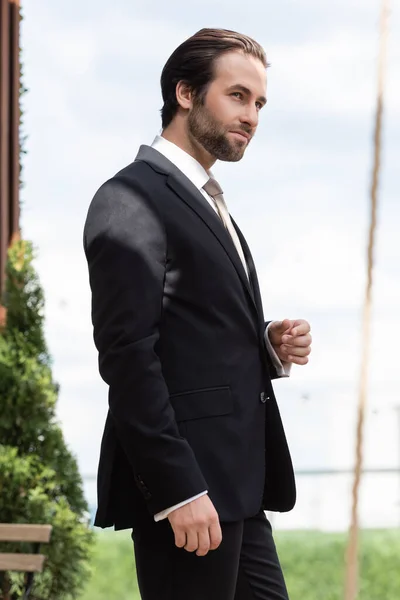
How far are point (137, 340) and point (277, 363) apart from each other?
0.37m

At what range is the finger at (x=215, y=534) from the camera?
181 centimetres

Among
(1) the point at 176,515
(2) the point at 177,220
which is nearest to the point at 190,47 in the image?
(2) the point at 177,220

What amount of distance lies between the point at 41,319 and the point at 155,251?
3003 millimetres

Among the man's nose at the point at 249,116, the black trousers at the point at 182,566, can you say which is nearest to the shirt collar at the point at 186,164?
the man's nose at the point at 249,116

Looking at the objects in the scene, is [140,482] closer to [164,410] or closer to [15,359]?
[164,410]

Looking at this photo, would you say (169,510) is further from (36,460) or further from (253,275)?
(36,460)

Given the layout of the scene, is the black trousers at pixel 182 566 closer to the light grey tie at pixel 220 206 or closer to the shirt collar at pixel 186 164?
the light grey tie at pixel 220 206

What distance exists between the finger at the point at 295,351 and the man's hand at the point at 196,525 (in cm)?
37

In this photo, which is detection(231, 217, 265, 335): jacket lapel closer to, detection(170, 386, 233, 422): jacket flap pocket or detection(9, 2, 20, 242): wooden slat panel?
detection(170, 386, 233, 422): jacket flap pocket

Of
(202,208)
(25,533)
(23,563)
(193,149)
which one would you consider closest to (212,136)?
(193,149)

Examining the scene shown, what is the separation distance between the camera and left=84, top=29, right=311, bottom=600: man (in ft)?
5.94

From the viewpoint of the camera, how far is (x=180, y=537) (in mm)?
1799

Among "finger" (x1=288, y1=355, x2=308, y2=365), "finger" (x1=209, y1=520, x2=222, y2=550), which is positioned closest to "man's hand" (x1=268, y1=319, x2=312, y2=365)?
"finger" (x1=288, y1=355, x2=308, y2=365)

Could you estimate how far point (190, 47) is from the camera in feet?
7.06
